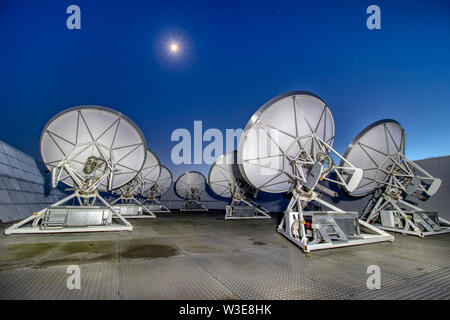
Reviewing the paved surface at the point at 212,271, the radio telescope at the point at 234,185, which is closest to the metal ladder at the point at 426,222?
the paved surface at the point at 212,271

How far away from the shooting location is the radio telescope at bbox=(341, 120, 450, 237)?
39.1 ft

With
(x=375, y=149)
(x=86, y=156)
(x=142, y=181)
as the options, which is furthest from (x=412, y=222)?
(x=142, y=181)

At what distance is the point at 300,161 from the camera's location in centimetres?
1048

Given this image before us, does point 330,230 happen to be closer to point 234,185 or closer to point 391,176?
point 391,176

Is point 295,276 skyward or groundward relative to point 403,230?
skyward

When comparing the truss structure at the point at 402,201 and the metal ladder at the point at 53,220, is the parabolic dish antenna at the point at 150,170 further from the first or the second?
the truss structure at the point at 402,201

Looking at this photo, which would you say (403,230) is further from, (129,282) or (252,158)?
(129,282)

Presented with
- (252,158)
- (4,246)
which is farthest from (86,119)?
(252,158)

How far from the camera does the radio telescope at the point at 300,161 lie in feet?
28.5

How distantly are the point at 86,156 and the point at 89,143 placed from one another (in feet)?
3.80

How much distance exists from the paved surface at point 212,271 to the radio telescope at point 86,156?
8.06 ft

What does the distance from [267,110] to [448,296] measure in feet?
25.4

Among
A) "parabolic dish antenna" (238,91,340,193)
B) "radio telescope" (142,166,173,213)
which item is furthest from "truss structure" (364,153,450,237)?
"radio telescope" (142,166,173,213)

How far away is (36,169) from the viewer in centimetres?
2070
